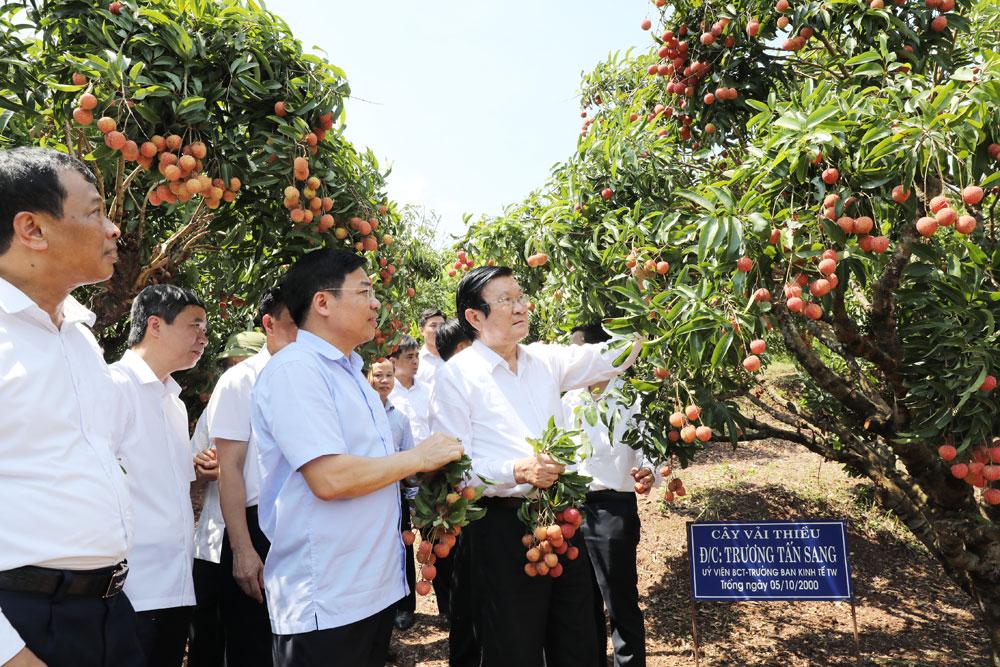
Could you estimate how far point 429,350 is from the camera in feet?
17.9

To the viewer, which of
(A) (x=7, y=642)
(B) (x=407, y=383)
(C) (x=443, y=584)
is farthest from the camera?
(B) (x=407, y=383)

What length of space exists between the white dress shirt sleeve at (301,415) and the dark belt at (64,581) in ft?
1.51

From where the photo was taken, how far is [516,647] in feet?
7.28

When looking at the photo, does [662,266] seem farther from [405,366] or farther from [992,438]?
[405,366]

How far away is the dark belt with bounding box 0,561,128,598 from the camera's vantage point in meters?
1.26

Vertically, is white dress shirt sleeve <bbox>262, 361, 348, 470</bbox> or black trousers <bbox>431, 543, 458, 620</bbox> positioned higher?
white dress shirt sleeve <bbox>262, 361, 348, 470</bbox>

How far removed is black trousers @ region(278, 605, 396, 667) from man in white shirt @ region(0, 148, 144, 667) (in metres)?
0.35

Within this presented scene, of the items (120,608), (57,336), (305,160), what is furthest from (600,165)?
(120,608)

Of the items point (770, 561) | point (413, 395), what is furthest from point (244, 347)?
point (770, 561)

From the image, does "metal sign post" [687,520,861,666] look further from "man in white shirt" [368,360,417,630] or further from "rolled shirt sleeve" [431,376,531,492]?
"rolled shirt sleeve" [431,376,531,492]

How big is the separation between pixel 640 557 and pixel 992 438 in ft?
12.5

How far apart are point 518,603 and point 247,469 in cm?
114

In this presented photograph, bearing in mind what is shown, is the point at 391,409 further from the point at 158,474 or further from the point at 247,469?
the point at 158,474

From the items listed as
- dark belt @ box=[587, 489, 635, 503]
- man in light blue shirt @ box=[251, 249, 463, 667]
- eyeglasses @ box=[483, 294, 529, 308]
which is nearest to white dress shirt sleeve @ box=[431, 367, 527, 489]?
eyeglasses @ box=[483, 294, 529, 308]
